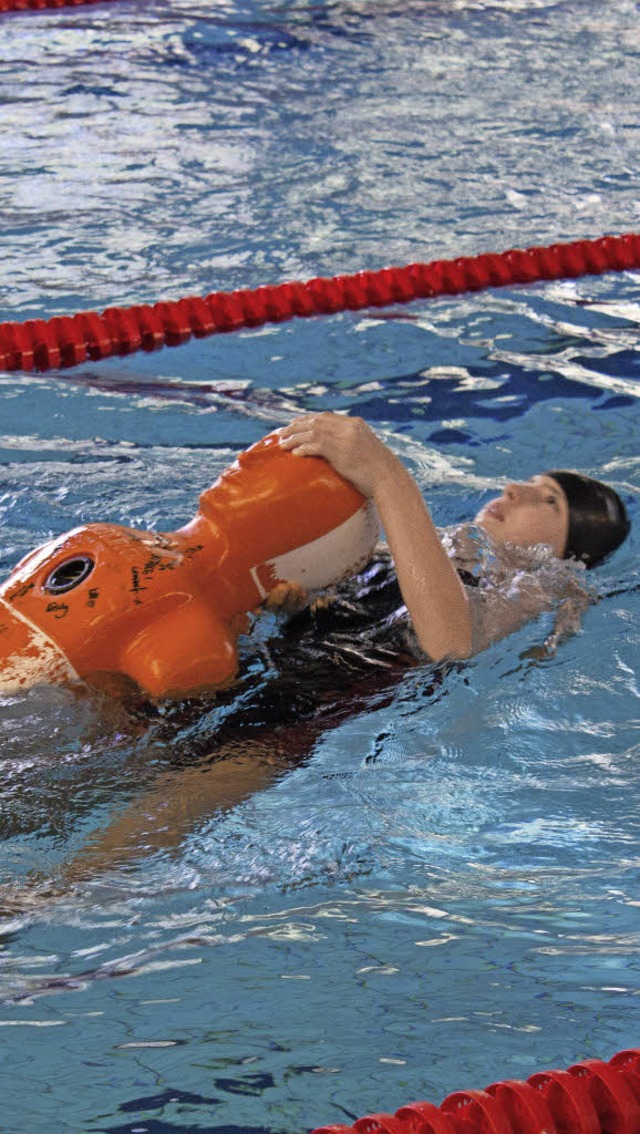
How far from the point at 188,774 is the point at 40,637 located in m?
0.35

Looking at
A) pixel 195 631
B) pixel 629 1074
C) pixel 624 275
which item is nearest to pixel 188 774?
pixel 195 631

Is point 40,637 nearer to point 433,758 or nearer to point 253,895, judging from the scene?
point 253,895

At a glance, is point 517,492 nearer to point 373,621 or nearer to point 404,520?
point 373,621

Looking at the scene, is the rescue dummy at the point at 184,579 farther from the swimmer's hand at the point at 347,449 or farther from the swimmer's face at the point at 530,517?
the swimmer's face at the point at 530,517

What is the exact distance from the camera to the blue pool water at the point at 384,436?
5.79 ft

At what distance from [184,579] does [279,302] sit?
2.60m

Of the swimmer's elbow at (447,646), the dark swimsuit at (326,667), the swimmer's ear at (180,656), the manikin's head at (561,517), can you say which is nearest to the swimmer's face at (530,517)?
the manikin's head at (561,517)

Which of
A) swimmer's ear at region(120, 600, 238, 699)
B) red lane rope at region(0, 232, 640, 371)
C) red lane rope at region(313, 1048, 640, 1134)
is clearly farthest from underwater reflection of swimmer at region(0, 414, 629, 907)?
red lane rope at region(0, 232, 640, 371)

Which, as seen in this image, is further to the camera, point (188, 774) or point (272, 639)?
point (272, 639)

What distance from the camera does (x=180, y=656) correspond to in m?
2.25

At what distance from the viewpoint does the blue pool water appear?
1.77 metres

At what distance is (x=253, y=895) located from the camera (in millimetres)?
2037

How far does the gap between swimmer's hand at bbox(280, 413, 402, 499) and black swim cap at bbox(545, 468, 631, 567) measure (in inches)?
32.0

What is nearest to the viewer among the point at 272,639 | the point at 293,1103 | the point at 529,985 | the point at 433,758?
the point at 293,1103
